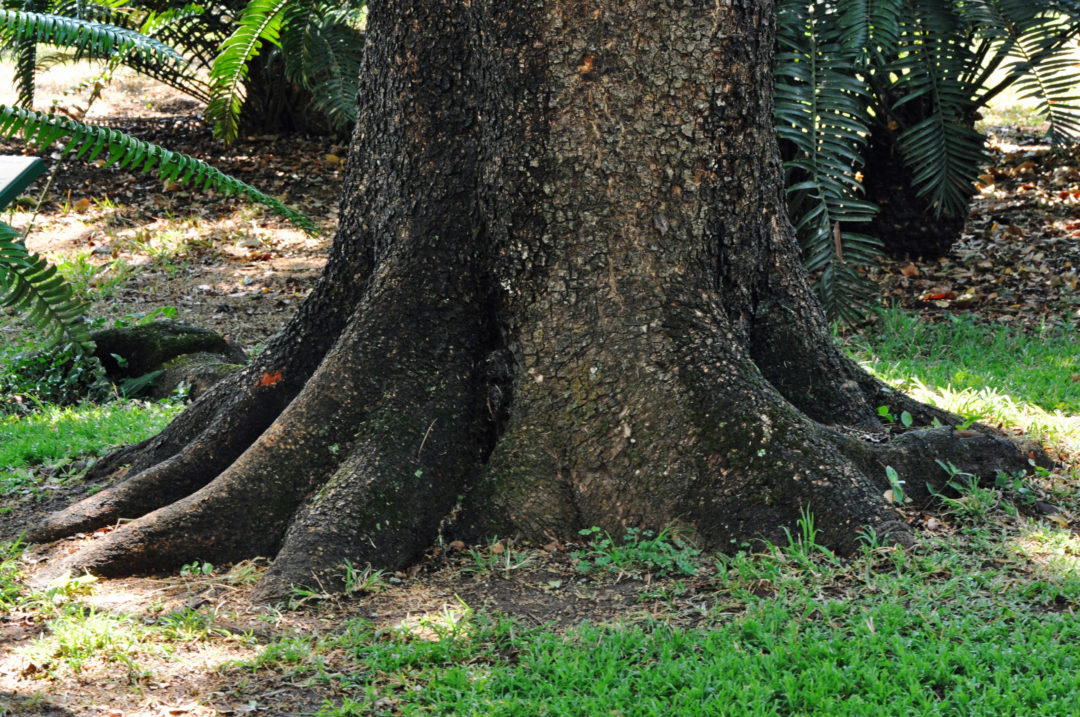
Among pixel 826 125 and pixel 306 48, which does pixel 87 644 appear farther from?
pixel 306 48

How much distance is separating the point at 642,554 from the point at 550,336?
0.81 m

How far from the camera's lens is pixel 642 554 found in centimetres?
321

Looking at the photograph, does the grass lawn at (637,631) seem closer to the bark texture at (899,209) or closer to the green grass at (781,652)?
the green grass at (781,652)

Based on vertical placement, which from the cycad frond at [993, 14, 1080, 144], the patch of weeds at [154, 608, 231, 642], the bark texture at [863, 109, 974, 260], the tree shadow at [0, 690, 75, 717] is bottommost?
the tree shadow at [0, 690, 75, 717]

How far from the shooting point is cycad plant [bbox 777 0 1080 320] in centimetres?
649

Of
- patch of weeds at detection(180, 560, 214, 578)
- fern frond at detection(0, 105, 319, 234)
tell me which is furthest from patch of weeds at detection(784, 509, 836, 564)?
fern frond at detection(0, 105, 319, 234)

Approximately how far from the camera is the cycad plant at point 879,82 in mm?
6488

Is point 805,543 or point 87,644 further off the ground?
point 805,543

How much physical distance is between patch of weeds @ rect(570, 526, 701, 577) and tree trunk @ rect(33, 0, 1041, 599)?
7 cm

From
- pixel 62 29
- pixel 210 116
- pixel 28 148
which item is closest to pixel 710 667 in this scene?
pixel 62 29

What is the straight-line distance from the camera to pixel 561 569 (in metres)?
3.27

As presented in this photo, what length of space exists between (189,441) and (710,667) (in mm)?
2458

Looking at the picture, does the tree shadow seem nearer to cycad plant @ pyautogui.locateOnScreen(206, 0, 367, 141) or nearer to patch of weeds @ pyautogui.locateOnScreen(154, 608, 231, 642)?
patch of weeds @ pyautogui.locateOnScreen(154, 608, 231, 642)

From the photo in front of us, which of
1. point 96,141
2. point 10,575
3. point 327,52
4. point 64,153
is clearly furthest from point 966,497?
point 327,52
